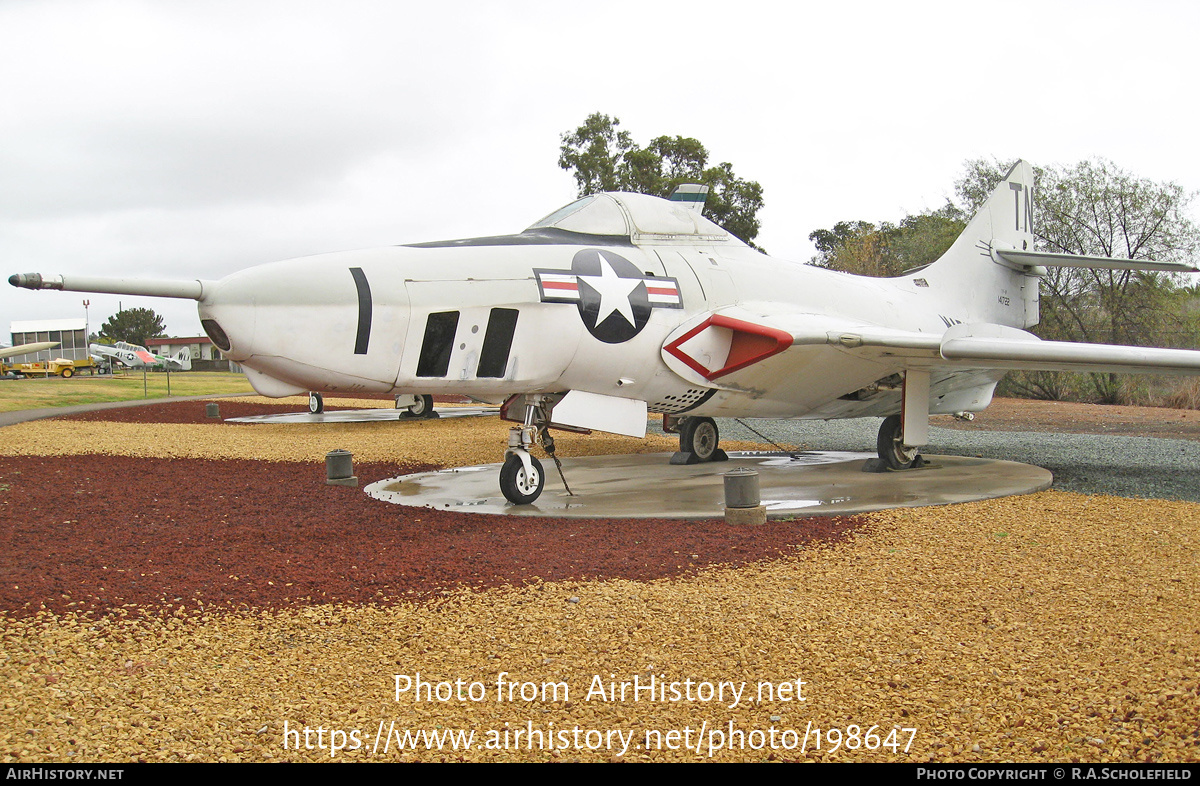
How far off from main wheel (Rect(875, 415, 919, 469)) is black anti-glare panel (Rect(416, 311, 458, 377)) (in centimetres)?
608

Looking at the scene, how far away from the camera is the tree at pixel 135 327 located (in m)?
84.0

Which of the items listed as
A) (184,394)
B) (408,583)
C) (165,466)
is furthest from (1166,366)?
(184,394)

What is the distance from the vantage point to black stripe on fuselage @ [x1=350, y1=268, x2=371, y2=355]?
6324 millimetres

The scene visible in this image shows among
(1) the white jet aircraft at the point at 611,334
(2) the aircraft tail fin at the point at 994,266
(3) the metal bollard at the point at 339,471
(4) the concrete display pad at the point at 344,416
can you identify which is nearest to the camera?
(1) the white jet aircraft at the point at 611,334

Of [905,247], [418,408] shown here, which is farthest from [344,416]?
[905,247]

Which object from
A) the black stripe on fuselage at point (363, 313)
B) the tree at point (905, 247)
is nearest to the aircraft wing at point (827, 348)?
the black stripe on fuselage at point (363, 313)

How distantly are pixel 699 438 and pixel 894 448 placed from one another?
8.64 feet

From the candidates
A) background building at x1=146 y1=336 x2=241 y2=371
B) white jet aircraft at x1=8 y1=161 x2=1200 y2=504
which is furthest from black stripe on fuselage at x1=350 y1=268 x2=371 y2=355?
background building at x1=146 y1=336 x2=241 y2=371

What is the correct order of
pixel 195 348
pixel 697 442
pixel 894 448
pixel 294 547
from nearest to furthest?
1. pixel 294 547
2. pixel 894 448
3. pixel 697 442
4. pixel 195 348

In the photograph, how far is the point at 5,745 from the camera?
9.44 feet

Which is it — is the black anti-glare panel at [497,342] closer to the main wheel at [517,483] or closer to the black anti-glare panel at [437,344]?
the black anti-glare panel at [437,344]

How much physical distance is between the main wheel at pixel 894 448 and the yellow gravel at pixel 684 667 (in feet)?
A: 15.5

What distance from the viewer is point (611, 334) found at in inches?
304

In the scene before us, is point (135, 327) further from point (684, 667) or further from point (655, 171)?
point (684, 667)
